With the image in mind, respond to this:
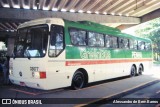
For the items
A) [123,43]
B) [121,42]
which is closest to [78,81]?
[121,42]

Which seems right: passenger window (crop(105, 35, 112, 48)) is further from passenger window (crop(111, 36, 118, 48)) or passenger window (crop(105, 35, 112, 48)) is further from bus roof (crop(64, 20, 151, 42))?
passenger window (crop(111, 36, 118, 48))

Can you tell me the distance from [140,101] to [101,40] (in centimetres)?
483

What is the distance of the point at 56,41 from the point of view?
9.33m

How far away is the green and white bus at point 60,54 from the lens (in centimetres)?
895

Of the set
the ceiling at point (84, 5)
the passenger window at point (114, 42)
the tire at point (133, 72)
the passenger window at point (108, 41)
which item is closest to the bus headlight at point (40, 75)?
the passenger window at point (108, 41)

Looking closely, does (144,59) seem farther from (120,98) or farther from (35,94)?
(35,94)

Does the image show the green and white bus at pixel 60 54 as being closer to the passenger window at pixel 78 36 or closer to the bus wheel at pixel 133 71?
the passenger window at pixel 78 36

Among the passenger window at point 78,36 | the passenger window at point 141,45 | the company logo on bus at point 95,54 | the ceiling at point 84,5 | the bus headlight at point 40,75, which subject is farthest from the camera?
the passenger window at point 141,45

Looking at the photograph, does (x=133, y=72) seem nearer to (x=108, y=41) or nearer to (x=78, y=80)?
(x=108, y=41)

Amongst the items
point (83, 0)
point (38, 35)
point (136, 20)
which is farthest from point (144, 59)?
point (38, 35)

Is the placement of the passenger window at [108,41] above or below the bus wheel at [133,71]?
above

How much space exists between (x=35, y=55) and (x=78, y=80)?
256 centimetres

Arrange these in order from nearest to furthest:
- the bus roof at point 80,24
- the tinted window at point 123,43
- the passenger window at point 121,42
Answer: the bus roof at point 80,24 < the passenger window at point 121,42 < the tinted window at point 123,43

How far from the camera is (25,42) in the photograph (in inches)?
382
